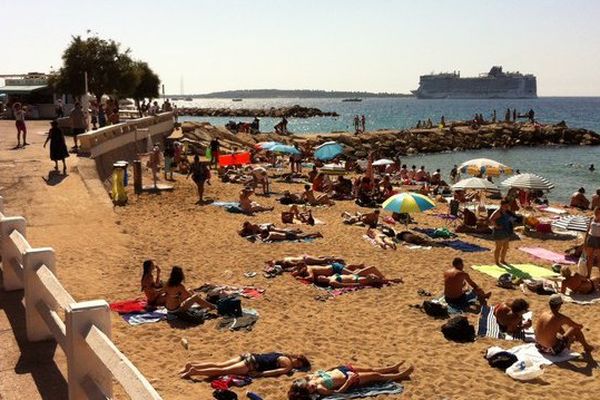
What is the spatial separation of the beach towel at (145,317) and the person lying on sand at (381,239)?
664 centimetres

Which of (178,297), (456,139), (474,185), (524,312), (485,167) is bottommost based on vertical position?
(524,312)

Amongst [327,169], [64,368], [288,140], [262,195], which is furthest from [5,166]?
[288,140]

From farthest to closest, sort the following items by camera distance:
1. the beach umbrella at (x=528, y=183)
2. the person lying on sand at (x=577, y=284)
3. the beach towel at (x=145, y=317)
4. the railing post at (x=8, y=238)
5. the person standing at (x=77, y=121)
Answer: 1. the person standing at (x=77, y=121)
2. the beach umbrella at (x=528, y=183)
3. the person lying on sand at (x=577, y=284)
4. the beach towel at (x=145, y=317)
5. the railing post at (x=8, y=238)

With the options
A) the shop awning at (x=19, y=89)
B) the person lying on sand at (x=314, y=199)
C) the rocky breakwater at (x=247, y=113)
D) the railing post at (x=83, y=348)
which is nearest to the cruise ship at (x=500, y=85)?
the rocky breakwater at (x=247, y=113)

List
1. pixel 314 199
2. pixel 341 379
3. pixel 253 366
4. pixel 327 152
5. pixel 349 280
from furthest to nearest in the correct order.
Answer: pixel 327 152, pixel 314 199, pixel 349 280, pixel 253 366, pixel 341 379

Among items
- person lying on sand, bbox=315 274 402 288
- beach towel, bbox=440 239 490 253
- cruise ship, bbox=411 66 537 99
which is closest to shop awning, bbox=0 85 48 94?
beach towel, bbox=440 239 490 253

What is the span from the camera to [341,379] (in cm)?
689

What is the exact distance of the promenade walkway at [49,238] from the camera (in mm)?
4645

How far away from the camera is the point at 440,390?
23.2ft

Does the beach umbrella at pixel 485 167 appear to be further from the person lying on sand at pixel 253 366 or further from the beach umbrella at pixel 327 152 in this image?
the person lying on sand at pixel 253 366

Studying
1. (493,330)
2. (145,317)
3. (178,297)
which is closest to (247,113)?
(178,297)

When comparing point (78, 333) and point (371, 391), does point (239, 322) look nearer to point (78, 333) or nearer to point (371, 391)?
point (371, 391)

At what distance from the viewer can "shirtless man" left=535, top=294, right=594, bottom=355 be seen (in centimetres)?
817

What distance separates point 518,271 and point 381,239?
130 inches
